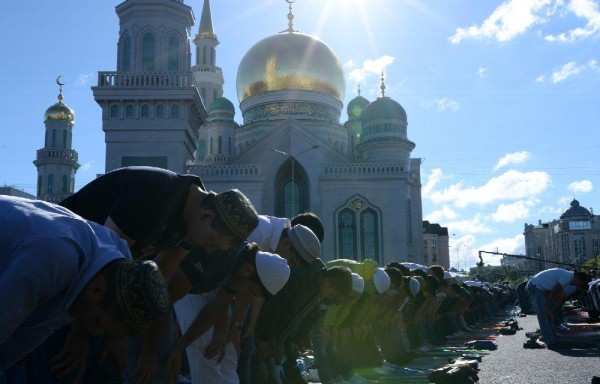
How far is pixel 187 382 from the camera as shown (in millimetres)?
5652

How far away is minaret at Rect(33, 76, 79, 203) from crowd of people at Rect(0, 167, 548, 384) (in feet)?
133

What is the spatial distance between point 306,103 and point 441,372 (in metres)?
37.7

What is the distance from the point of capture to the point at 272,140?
37.7 meters

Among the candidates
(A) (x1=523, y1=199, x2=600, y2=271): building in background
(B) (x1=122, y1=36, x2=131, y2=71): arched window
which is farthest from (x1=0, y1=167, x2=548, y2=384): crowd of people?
(A) (x1=523, y1=199, x2=600, y2=271): building in background

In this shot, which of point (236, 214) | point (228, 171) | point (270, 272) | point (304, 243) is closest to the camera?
point (236, 214)

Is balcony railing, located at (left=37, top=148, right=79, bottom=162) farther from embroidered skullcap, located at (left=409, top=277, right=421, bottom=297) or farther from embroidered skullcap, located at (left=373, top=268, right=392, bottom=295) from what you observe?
embroidered skullcap, located at (left=373, top=268, right=392, bottom=295)

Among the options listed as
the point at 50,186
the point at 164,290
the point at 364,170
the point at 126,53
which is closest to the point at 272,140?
the point at 364,170

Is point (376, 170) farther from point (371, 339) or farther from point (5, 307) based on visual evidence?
point (5, 307)

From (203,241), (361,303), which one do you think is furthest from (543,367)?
(203,241)

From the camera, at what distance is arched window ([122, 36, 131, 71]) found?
34969mm

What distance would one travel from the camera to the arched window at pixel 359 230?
3619 centimetres

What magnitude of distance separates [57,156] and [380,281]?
41332mm

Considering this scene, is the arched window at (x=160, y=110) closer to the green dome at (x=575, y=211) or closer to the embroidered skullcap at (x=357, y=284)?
the embroidered skullcap at (x=357, y=284)

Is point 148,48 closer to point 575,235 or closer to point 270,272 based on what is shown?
point 270,272
